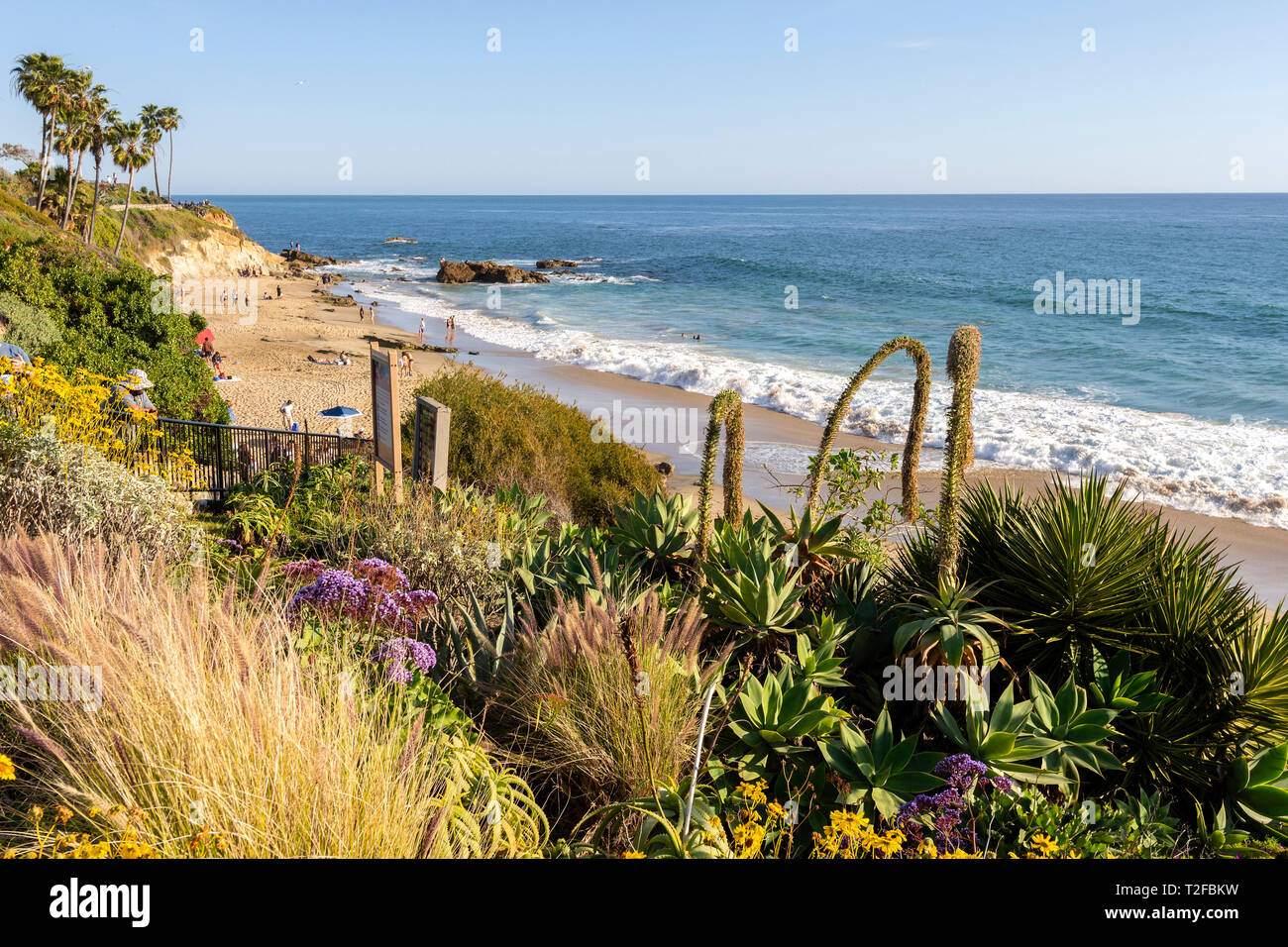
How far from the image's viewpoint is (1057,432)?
79.3 ft

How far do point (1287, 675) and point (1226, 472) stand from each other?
18492 mm

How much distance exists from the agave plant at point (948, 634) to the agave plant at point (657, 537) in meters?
2.01

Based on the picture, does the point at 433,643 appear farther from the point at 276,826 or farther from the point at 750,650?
the point at 276,826

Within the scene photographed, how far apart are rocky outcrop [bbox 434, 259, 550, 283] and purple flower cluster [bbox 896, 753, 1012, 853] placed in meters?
72.8

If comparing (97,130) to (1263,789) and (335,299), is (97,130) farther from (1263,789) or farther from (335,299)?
(1263,789)

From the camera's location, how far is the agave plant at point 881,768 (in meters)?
3.55

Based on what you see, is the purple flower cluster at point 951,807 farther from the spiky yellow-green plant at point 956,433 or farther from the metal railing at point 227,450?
the metal railing at point 227,450

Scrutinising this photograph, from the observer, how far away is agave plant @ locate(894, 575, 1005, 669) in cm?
408

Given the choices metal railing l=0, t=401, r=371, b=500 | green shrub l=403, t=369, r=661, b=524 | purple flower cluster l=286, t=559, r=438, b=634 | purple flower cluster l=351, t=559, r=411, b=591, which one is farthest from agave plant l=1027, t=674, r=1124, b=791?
metal railing l=0, t=401, r=371, b=500

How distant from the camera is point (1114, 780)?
14.0ft

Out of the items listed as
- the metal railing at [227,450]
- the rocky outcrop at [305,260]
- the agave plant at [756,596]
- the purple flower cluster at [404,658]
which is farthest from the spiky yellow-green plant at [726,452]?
the rocky outcrop at [305,260]

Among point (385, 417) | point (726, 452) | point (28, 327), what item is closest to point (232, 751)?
point (726, 452)

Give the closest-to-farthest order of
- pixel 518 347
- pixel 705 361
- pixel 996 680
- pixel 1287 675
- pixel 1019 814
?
pixel 1019 814 < pixel 1287 675 < pixel 996 680 < pixel 705 361 < pixel 518 347
